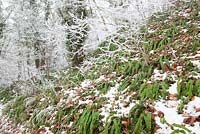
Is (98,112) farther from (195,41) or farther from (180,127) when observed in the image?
(195,41)

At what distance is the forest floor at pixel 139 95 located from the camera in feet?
16.2

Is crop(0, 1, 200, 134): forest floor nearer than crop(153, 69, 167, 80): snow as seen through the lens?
Yes

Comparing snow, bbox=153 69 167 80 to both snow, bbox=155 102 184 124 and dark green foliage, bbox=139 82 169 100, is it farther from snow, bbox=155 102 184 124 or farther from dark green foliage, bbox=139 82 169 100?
snow, bbox=155 102 184 124

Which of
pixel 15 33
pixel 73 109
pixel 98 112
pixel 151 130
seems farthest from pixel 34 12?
pixel 151 130

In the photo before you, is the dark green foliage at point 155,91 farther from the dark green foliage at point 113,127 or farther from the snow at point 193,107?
the dark green foliage at point 113,127

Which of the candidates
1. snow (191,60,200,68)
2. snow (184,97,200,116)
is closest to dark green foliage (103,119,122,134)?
snow (184,97,200,116)

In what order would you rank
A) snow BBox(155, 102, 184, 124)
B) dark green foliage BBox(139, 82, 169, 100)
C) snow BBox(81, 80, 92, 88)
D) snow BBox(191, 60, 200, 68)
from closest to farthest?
snow BBox(155, 102, 184, 124), dark green foliage BBox(139, 82, 169, 100), snow BBox(191, 60, 200, 68), snow BBox(81, 80, 92, 88)

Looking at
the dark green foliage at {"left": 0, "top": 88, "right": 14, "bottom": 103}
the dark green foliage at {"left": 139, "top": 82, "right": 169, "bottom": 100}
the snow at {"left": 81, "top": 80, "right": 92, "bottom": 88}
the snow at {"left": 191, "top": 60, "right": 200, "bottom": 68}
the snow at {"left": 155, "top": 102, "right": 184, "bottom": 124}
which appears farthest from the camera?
the dark green foliage at {"left": 0, "top": 88, "right": 14, "bottom": 103}

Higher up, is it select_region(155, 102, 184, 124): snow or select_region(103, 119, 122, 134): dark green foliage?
select_region(155, 102, 184, 124): snow

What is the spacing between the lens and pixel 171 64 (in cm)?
645

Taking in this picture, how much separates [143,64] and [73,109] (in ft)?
6.33

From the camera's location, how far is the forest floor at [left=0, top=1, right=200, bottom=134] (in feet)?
16.2

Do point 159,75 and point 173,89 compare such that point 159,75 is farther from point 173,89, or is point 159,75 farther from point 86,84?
point 86,84

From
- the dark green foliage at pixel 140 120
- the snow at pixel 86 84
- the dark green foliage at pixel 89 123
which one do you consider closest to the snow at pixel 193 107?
the dark green foliage at pixel 140 120
